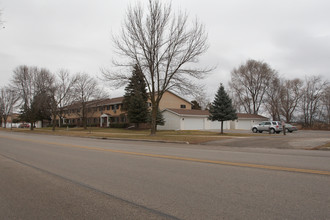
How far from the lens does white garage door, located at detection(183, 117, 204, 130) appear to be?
4044 cm

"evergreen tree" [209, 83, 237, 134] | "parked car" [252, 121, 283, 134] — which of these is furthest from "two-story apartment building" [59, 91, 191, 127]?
"parked car" [252, 121, 283, 134]

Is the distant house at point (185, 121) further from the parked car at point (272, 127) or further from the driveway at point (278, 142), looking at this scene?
the driveway at point (278, 142)

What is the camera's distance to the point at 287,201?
426cm

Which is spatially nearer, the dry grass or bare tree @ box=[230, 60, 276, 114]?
the dry grass

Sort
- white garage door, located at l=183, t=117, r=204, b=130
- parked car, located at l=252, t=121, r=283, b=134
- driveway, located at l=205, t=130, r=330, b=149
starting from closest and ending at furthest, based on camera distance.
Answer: driveway, located at l=205, t=130, r=330, b=149
parked car, located at l=252, t=121, r=283, b=134
white garage door, located at l=183, t=117, r=204, b=130

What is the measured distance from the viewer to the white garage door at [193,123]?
133ft

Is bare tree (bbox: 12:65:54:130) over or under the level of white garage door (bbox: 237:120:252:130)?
over

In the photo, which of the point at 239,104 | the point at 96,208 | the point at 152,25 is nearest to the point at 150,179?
the point at 96,208

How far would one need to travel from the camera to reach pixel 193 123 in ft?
136

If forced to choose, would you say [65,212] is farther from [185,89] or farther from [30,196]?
[185,89]

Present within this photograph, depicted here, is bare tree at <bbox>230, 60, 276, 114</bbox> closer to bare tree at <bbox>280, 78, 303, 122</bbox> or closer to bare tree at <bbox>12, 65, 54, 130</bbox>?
bare tree at <bbox>280, 78, 303, 122</bbox>

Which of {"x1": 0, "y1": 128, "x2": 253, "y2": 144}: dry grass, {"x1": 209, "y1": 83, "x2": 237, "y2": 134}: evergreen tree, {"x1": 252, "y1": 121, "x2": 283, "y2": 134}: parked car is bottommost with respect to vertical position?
{"x1": 0, "y1": 128, "x2": 253, "y2": 144}: dry grass

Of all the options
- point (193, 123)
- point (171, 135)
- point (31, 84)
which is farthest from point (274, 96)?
point (31, 84)

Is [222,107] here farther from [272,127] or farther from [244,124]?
[244,124]
